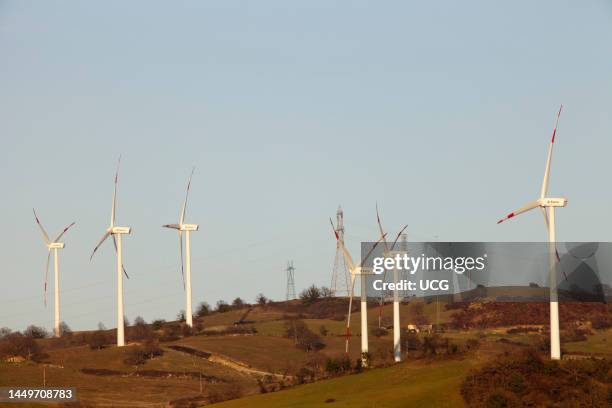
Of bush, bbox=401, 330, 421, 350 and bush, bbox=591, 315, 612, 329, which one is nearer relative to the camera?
bush, bbox=401, 330, 421, 350

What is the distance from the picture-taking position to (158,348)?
16975 centimetres

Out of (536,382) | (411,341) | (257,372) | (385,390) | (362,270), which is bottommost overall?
(257,372)

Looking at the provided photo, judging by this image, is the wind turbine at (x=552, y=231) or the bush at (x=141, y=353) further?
the bush at (x=141, y=353)

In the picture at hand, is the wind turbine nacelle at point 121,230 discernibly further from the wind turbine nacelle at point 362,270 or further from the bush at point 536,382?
the bush at point 536,382

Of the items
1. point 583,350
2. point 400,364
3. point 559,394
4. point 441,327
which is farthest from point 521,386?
point 441,327

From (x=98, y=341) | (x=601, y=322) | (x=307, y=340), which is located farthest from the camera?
(x=98, y=341)

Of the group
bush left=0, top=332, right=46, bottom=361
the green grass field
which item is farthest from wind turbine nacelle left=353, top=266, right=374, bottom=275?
bush left=0, top=332, right=46, bottom=361

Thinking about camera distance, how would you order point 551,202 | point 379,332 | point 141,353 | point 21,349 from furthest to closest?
point 379,332
point 21,349
point 141,353
point 551,202

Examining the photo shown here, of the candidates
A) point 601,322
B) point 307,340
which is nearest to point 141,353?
point 307,340

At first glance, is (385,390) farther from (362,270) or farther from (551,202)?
(362,270)

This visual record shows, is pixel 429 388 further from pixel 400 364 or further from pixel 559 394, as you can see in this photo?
pixel 400 364

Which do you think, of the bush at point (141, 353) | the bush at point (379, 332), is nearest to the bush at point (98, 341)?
the bush at point (141, 353)

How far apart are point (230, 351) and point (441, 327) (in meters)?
44.1

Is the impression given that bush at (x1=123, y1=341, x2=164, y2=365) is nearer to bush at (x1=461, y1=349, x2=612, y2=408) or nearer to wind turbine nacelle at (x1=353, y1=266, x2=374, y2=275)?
wind turbine nacelle at (x1=353, y1=266, x2=374, y2=275)
